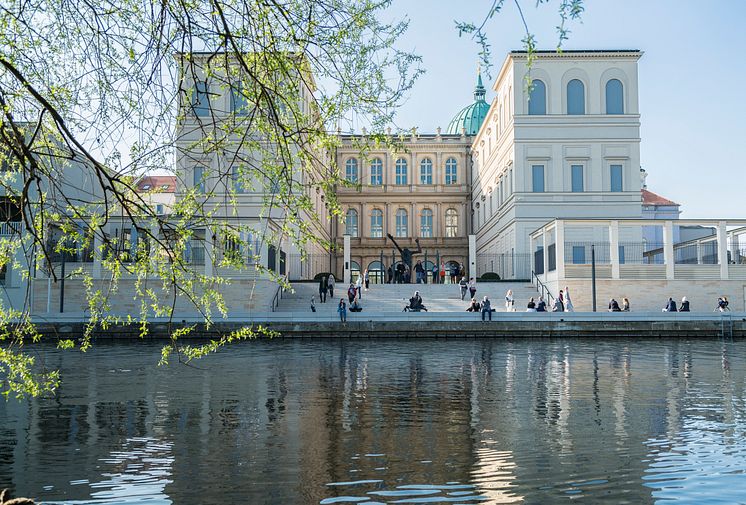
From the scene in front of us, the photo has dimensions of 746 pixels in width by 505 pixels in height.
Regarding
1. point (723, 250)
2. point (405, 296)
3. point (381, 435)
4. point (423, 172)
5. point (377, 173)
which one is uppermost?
point (423, 172)

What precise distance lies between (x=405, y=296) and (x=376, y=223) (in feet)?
103

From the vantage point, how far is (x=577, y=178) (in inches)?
1860

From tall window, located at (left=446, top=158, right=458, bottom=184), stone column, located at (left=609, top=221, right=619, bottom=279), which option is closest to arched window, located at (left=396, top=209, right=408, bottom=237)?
tall window, located at (left=446, top=158, right=458, bottom=184)

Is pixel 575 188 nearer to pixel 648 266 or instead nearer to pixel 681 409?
pixel 648 266

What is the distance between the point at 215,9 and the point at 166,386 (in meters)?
11.0

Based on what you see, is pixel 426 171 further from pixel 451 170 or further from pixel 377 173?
pixel 377 173

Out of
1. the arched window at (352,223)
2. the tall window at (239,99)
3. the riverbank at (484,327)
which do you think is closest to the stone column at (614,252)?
the riverbank at (484,327)

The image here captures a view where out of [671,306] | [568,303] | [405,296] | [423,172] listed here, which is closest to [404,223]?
[423,172]

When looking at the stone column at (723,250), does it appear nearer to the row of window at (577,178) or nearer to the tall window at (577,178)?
the row of window at (577,178)

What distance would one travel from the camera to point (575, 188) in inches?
1857

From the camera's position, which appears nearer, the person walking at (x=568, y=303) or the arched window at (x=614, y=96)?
the person walking at (x=568, y=303)

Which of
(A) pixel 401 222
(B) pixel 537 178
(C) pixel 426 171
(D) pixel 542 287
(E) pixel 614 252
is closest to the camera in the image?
(E) pixel 614 252

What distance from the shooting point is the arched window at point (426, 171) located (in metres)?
Answer: 70.9

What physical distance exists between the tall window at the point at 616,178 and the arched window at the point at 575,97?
4.09m
